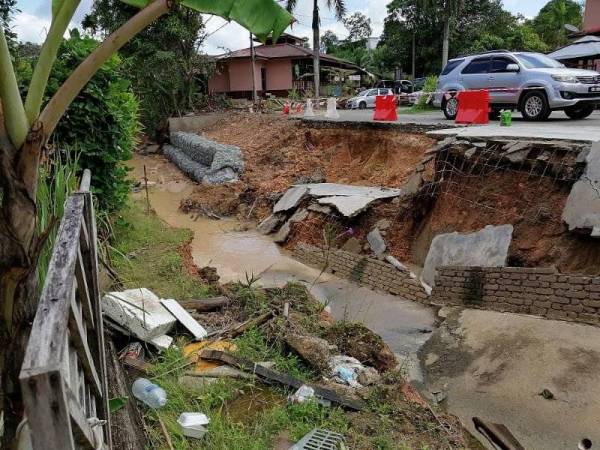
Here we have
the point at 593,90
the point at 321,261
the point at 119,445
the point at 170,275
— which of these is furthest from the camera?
the point at 593,90

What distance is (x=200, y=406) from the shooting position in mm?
4027

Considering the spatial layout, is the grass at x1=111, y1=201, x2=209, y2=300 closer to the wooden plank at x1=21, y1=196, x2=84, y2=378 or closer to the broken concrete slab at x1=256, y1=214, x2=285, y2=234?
the broken concrete slab at x1=256, y1=214, x2=285, y2=234

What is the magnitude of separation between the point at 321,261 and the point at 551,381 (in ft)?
19.8

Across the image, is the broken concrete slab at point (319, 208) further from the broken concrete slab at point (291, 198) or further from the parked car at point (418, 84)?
the parked car at point (418, 84)

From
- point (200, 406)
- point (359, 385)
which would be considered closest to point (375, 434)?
point (359, 385)

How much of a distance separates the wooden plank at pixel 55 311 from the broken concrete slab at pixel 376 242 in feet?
29.3

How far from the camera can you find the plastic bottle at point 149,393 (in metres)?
Result: 4.03

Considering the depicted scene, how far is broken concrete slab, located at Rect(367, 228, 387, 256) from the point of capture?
432 inches

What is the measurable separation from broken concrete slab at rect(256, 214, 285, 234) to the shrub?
18.7 feet

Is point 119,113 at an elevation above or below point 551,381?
above

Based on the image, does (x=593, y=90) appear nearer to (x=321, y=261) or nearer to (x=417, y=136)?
(x=417, y=136)

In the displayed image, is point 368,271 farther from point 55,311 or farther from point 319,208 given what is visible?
point 55,311

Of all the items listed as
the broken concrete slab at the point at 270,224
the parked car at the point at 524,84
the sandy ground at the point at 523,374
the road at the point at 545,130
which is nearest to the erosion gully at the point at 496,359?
the sandy ground at the point at 523,374

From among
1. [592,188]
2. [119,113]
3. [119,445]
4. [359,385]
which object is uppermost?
[119,113]
